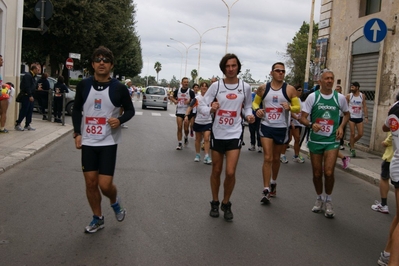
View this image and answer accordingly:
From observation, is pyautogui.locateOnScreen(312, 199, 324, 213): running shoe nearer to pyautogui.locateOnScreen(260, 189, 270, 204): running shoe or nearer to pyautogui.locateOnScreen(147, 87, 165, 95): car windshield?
pyautogui.locateOnScreen(260, 189, 270, 204): running shoe

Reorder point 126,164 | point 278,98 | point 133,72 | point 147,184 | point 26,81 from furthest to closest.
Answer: point 133,72 < point 26,81 < point 126,164 < point 147,184 < point 278,98

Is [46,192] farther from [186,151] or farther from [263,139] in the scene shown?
[186,151]

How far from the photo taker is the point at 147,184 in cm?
798

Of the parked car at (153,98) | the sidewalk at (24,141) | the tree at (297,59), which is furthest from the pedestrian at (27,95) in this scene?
the tree at (297,59)

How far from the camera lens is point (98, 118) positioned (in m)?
5.07

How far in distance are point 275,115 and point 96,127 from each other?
9.38 feet

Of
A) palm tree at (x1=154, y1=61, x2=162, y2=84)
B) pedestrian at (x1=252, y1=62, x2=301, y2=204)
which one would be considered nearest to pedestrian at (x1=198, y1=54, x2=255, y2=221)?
pedestrian at (x1=252, y1=62, x2=301, y2=204)

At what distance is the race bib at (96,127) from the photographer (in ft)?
16.6

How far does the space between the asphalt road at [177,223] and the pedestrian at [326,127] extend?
0.53 meters

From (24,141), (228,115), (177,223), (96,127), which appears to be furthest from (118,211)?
(24,141)

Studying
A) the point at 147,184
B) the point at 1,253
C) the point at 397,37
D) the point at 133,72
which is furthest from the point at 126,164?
the point at 133,72

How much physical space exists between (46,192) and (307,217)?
12.1 ft

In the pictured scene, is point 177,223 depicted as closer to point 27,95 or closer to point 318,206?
point 318,206

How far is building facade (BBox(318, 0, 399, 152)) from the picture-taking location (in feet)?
44.7
